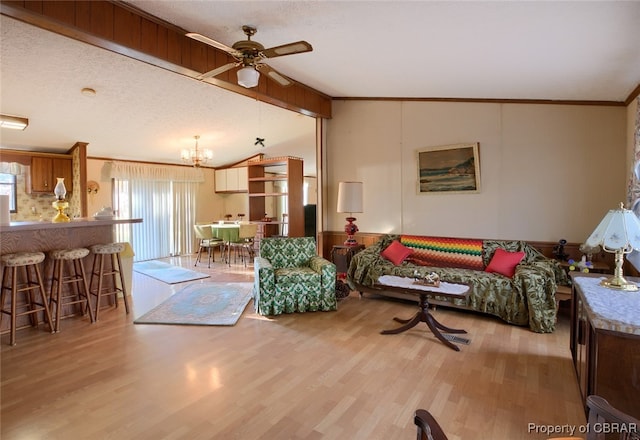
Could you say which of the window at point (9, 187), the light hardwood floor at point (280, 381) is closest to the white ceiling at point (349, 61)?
the window at point (9, 187)

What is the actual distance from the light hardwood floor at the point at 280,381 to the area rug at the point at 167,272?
1988 mm

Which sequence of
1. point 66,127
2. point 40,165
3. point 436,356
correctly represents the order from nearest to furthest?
point 436,356 → point 66,127 → point 40,165

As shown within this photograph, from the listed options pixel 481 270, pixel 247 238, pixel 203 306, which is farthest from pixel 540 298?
pixel 247 238

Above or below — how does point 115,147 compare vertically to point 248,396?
above

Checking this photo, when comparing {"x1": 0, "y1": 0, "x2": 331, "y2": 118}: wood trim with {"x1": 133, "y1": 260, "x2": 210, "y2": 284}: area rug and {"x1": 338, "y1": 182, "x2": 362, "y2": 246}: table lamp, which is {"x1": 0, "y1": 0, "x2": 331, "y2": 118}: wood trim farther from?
{"x1": 133, "y1": 260, "x2": 210, "y2": 284}: area rug

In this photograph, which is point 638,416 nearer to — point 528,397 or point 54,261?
point 528,397

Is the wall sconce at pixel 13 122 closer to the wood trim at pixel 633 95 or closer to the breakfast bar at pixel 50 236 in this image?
the breakfast bar at pixel 50 236

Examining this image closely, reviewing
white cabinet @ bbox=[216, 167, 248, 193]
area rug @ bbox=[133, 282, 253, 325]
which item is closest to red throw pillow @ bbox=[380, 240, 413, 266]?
area rug @ bbox=[133, 282, 253, 325]

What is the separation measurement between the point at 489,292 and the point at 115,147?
649cm

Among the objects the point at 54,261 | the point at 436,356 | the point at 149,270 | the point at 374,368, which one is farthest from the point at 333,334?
the point at 149,270

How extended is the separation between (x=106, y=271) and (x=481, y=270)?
4.44m

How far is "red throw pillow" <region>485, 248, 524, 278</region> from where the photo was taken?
371cm

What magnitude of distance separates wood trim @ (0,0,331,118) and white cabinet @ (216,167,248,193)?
14.6ft

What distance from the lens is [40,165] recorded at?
19.5 ft
